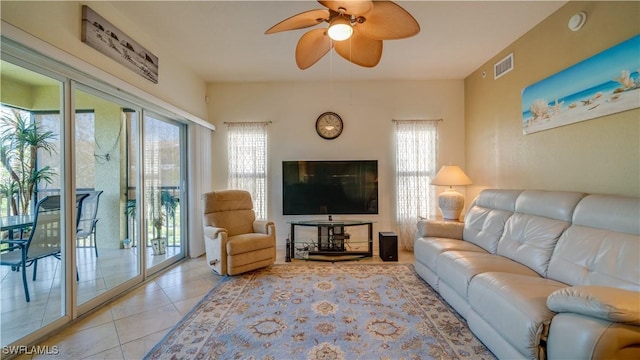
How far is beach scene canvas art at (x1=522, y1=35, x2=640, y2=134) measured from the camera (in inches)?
73.7

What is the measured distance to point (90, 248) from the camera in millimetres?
2457

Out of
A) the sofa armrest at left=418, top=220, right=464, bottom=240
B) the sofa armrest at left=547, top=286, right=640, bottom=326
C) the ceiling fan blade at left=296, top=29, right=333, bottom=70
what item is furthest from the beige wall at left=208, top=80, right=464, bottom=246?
the sofa armrest at left=547, top=286, right=640, bottom=326

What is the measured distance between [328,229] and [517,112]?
9.29 ft

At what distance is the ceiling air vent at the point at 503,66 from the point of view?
310 centimetres

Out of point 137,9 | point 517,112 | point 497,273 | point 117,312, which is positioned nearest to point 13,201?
point 117,312

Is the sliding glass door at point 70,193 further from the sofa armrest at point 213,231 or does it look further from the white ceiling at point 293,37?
the white ceiling at point 293,37

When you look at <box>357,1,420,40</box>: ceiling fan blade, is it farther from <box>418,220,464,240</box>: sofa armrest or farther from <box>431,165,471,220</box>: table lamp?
<box>431,165,471,220</box>: table lamp

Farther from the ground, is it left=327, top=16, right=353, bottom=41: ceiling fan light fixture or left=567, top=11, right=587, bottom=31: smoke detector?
left=567, top=11, right=587, bottom=31: smoke detector

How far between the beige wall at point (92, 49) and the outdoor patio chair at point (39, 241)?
120 cm

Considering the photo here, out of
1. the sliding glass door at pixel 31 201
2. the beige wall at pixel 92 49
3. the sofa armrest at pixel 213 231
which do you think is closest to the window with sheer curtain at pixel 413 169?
the sofa armrest at pixel 213 231

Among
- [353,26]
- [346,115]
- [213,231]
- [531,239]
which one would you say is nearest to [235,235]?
[213,231]

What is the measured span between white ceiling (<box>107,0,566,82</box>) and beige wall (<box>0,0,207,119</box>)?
0.36 feet

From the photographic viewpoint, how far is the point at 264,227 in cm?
346

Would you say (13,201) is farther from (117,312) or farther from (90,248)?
(117,312)
